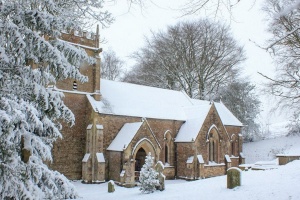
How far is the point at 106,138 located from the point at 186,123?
25.4 ft

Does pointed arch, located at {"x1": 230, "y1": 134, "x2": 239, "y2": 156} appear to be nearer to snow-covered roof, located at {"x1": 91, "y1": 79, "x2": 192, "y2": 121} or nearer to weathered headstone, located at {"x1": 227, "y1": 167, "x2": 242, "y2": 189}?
snow-covered roof, located at {"x1": 91, "y1": 79, "x2": 192, "y2": 121}

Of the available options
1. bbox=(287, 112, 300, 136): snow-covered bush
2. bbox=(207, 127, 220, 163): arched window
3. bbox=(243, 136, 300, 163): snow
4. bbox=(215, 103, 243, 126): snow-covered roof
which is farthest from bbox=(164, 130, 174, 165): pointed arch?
bbox=(243, 136, 300, 163): snow

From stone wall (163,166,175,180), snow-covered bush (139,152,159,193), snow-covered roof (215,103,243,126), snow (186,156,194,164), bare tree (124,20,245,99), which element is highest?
bare tree (124,20,245,99)

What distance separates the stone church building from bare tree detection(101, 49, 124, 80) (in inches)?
728

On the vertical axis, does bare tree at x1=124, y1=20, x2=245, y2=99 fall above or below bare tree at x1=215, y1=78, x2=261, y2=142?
above

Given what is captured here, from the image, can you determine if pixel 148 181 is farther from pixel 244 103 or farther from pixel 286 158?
pixel 244 103

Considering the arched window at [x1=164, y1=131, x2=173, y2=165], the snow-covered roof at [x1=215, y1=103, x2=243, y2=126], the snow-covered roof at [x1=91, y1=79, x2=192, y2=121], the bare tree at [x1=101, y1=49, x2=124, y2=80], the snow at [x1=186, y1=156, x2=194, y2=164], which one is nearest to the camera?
the snow-covered roof at [x1=91, y1=79, x2=192, y2=121]

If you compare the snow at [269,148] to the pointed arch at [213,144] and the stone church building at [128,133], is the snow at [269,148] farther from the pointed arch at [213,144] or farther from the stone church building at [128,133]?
the pointed arch at [213,144]

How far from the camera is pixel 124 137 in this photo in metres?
22.1

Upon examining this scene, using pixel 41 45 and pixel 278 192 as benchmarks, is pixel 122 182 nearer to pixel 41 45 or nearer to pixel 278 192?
pixel 278 192

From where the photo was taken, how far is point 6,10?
297 inches

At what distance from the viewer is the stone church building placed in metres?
21.3

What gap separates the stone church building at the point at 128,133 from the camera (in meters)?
21.3

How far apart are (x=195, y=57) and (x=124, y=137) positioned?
21309 mm
